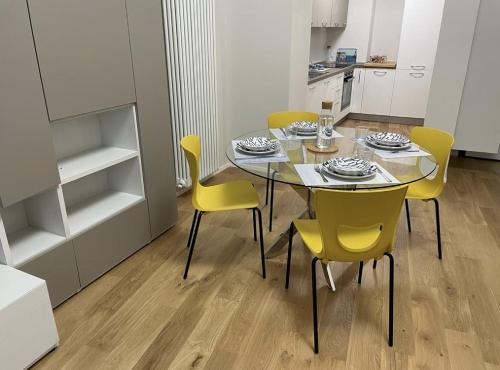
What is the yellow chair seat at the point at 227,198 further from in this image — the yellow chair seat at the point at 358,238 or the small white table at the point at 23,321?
the small white table at the point at 23,321

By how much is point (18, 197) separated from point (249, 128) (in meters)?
2.56

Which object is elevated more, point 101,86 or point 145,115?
point 101,86

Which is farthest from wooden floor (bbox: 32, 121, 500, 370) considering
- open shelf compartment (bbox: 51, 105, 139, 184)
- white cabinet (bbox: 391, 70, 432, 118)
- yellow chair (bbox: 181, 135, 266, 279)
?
white cabinet (bbox: 391, 70, 432, 118)

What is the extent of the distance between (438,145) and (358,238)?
3.80ft

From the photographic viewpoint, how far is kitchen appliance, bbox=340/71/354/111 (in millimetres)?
5950

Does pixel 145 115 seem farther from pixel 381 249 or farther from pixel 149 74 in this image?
pixel 381 249

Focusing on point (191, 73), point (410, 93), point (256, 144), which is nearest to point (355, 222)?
point (256, 144)

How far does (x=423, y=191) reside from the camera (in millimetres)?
2504

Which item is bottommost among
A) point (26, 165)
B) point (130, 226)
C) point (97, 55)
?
point (130, 226)

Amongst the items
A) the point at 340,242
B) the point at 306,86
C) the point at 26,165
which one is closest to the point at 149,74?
the point at 26,165

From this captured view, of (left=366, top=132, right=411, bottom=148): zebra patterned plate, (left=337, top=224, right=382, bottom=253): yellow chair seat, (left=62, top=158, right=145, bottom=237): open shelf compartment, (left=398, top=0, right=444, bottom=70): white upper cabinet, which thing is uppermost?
(left=398, top=0, right=444, bottom=70): white upper cabinet

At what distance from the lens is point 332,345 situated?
1833 millimetres

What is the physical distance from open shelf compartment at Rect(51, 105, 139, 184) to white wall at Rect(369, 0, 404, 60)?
5.46 m

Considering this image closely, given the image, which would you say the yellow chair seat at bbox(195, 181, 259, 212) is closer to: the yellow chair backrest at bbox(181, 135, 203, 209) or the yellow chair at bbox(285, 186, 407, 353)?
the yellow chair backrest at bbox(181, 135, 203, 209)
